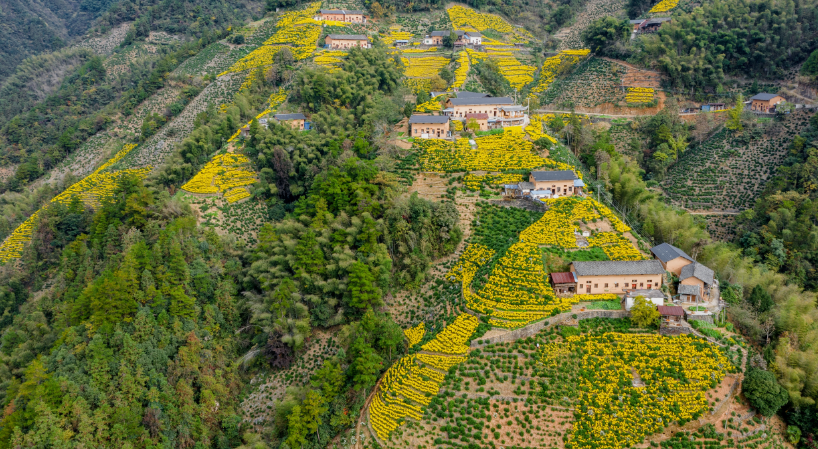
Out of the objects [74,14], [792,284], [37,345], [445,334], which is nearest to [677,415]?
[445,334]

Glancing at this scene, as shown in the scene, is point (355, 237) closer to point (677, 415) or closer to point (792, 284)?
point (677, 415)

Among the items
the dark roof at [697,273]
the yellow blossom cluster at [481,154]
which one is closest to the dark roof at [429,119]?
the yellow blossom cluster at [481,154]

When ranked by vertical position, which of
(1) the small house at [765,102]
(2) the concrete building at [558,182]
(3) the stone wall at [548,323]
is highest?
(1) the small house at [765,102]

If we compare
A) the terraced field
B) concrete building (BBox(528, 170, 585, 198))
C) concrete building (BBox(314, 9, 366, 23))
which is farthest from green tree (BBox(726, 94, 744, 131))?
concrete building (BBox(314, 9, 366, 23))

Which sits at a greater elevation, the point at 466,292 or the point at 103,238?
the point at 466,292

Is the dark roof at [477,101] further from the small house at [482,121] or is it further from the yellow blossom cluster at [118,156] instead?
the yellow blossom cluster at [118,156]

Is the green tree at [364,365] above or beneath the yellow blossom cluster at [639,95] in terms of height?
beneath

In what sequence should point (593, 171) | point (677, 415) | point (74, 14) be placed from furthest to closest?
point (74, 14), point (593, 171), point (677, 415)
